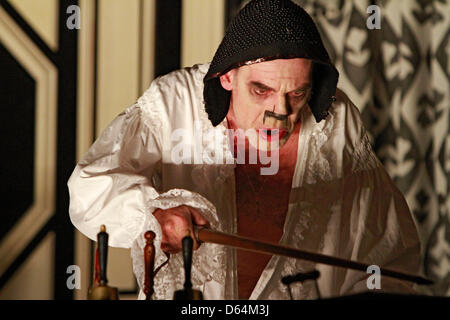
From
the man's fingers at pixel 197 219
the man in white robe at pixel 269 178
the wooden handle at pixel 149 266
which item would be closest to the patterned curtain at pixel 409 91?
the man in white robe at pixel 269 178

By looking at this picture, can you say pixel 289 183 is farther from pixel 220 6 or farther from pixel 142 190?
pixel 220 6

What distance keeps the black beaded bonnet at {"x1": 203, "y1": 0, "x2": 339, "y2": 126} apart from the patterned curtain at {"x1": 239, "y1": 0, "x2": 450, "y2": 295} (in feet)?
2.10

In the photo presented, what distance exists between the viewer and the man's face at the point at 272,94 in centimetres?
167

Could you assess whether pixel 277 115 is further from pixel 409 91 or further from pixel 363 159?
pixel 409 91

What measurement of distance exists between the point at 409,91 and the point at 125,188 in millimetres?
1216

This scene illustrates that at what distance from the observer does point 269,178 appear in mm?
1795

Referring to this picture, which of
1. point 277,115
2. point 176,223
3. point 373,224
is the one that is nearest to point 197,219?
point 176,223

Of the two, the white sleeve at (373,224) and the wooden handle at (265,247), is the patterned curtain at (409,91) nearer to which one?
the white sleeve at (373,224)

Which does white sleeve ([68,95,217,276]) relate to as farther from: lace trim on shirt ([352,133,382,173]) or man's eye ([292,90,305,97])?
lace trim on shirt ([352,133,382,173])
